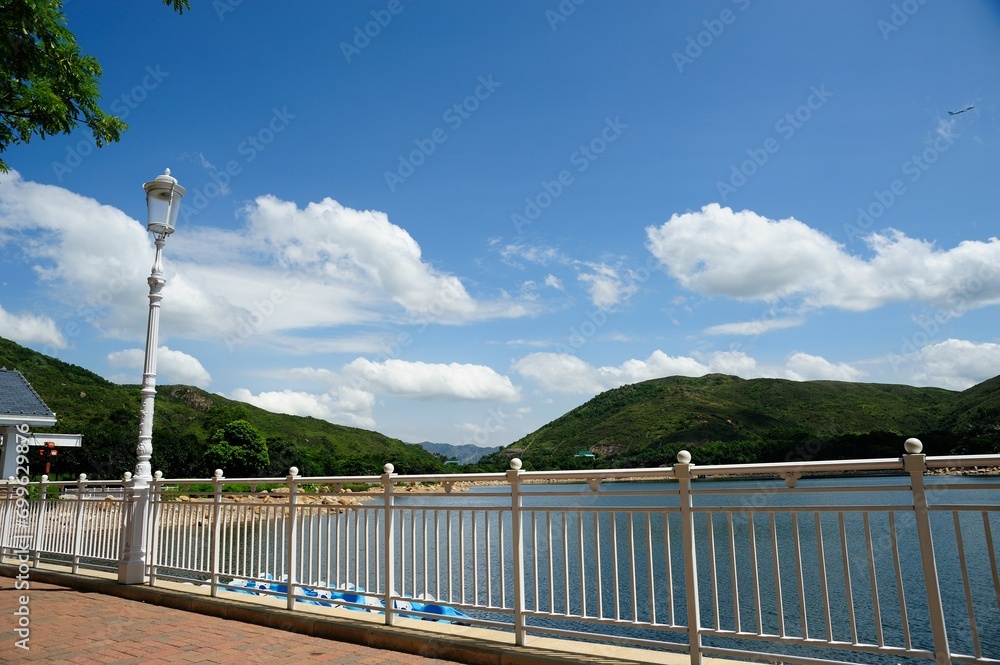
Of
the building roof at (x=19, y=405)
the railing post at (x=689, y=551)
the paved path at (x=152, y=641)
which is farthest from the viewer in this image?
the building roof at (x=19, y=405)

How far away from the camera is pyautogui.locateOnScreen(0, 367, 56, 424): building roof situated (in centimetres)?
1359

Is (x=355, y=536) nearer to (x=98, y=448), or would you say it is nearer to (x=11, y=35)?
(x=11, y=35)

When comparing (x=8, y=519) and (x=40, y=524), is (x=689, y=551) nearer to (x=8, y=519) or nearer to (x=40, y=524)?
(x=40, y=524)

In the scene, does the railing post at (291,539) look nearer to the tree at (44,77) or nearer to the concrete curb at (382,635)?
the concrete curb at (382,635)

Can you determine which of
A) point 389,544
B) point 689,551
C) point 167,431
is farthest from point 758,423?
point 689,551

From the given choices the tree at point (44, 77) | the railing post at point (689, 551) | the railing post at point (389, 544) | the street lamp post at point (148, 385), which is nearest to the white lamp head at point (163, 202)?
the street lamp post at point (148, 385)

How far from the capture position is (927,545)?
3322mm

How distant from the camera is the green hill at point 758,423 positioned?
61.8 m

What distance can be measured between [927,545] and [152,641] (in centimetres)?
548

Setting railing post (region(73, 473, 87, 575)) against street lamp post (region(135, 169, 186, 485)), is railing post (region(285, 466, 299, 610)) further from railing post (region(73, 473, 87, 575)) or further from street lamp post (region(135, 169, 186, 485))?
railing post (region(73, 473, 87, 575))

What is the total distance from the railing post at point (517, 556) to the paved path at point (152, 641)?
61 centimetres

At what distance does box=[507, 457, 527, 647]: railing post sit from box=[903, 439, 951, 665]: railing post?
235cm

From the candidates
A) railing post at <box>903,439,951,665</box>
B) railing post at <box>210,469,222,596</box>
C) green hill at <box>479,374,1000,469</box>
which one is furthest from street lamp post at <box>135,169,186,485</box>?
green hill at <box>479,374,1000,469</box>

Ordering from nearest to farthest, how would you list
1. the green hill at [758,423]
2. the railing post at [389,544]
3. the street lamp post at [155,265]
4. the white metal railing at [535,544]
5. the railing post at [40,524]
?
the white metal railing at [535,544], the railing post at [389,544], the street lamp post at [155,265], the railing post at [40,524], the green hill at [758,423]
